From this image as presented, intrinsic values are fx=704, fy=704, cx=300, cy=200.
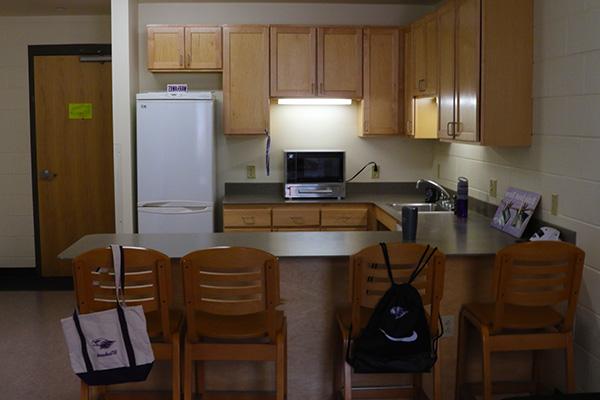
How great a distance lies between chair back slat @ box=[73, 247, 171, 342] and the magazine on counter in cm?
196

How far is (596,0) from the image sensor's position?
3145 millimetres

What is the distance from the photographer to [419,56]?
5266 mm

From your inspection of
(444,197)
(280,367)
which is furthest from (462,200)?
(280,367)

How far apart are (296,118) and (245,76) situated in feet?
2.11

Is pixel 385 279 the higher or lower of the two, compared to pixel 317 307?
higher

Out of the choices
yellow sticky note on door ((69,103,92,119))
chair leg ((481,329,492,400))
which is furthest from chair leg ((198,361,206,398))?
yellow sticky note on door ((69,103,92,119))

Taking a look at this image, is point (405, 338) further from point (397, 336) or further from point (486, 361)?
point (486, 361)

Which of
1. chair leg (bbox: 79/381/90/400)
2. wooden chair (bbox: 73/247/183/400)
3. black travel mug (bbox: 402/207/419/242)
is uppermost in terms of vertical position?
black travel mug (bbox: 402/207/419/242)

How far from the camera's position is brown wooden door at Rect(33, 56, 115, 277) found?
6512 mm

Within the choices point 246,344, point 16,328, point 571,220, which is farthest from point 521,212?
point 16,328

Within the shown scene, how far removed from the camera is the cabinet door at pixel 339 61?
5.68 m

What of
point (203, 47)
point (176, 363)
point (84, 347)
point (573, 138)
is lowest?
point (176, 363)

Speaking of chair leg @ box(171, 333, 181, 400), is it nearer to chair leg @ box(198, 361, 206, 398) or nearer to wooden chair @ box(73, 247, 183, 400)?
wooden chair @ box(73, 247, 183, 400)

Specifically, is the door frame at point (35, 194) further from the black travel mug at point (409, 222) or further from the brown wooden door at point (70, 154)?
the black travel mug at point (409, 222)
